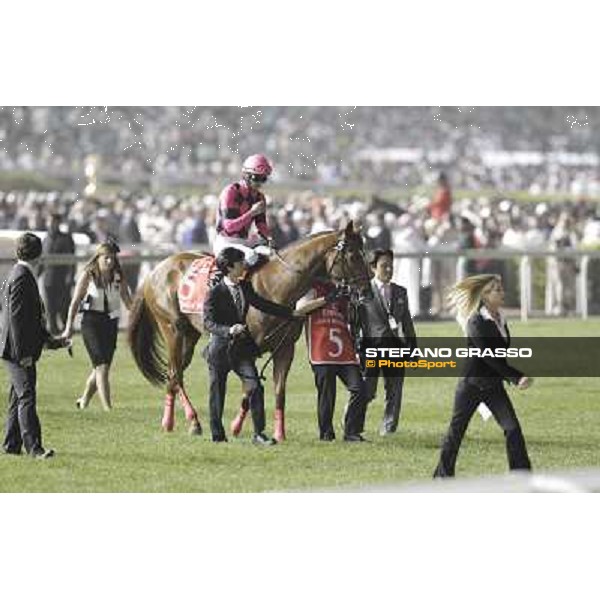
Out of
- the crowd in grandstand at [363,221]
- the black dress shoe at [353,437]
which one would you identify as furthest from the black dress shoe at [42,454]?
the crowd in grandstand at [363,221]

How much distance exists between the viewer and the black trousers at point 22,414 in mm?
10672

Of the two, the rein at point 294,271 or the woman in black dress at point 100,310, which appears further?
the woman in black dress at point 100,310

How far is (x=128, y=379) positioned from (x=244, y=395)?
1453 mm

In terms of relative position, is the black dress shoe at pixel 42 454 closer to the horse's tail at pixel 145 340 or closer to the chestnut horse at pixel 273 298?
the chestnut horse at pixel 273 298

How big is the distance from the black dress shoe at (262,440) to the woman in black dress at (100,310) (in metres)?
1.45

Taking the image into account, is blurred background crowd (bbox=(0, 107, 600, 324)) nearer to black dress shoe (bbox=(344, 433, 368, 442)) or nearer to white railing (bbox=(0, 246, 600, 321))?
white railing (bbox=(0, 246, 600, 321))

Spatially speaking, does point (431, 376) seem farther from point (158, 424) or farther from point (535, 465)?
point (158, 424)

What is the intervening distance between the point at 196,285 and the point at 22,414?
1735 millimetres

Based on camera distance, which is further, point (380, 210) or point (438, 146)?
point (438, 146)

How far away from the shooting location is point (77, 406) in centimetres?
1238

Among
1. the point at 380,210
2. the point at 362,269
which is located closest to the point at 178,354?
the point at 362,269

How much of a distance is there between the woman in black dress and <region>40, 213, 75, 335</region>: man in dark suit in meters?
0.35

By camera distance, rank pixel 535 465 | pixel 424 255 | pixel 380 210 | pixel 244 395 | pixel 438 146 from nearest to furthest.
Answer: pixel 535 465
pixel 244 395
pixel 424 255
pixel 380 210
pixel 438 146
